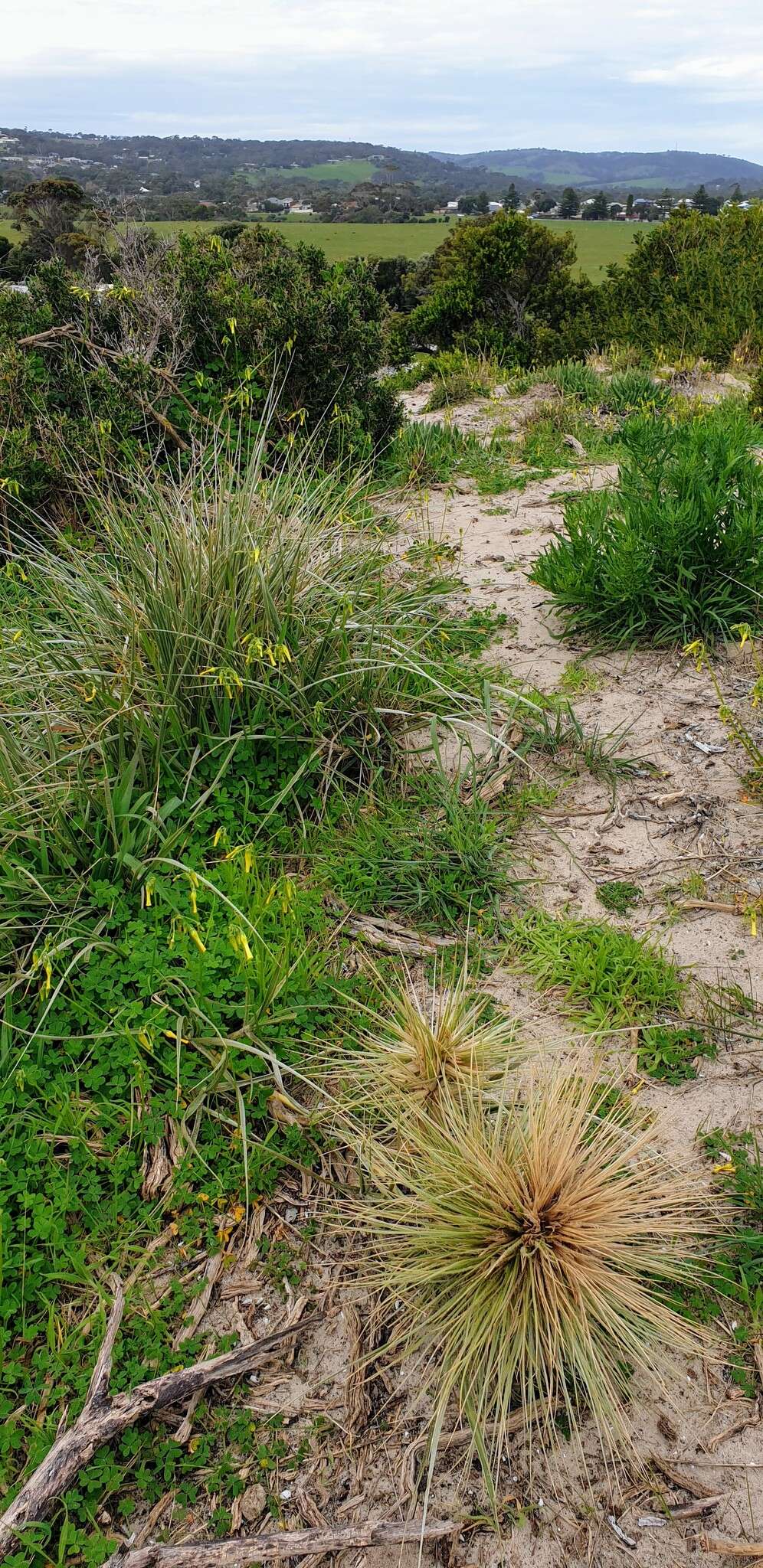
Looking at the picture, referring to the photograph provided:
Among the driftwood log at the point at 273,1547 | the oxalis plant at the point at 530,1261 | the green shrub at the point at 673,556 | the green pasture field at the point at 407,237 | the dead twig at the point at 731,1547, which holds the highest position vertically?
the green pasture field at the point at 407,237

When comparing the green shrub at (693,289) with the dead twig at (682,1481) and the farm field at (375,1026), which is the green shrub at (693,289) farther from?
the dead twig at (682,1481)

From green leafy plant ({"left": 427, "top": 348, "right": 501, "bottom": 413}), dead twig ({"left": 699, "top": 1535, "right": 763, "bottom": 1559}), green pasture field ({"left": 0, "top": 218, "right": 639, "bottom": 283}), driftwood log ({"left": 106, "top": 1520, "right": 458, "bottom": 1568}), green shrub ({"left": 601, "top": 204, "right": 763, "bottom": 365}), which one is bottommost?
driftwood log ({"left": 106, "top": 1520, "right": 458, "bottom": 1568})

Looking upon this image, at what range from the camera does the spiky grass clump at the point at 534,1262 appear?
6.22 ft

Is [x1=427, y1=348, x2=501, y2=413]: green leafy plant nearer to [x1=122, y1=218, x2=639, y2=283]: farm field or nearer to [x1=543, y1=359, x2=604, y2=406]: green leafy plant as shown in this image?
[x1=543, y1=359, x2=604, y2=406]: green leafy plant

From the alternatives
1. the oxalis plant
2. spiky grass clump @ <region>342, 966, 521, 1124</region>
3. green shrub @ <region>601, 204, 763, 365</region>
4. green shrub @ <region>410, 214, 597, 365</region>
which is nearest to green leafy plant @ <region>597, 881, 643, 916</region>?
spiky grass clump @ <region>342, 966, 521, 1124</region>

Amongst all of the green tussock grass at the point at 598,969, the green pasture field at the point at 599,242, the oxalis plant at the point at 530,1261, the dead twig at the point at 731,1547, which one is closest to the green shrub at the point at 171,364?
the green tussock grass at the point at 598,969

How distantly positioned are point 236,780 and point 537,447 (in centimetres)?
462

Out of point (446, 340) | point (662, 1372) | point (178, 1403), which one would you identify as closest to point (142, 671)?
point (178, 1403)

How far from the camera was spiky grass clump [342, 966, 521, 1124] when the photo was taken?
243 cm

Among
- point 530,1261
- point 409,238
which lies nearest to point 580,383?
point 530,1261

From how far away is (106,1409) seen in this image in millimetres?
1921

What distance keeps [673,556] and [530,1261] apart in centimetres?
317

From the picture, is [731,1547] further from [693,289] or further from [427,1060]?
[693,289]

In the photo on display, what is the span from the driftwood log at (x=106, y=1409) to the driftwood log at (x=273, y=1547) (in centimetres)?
17
